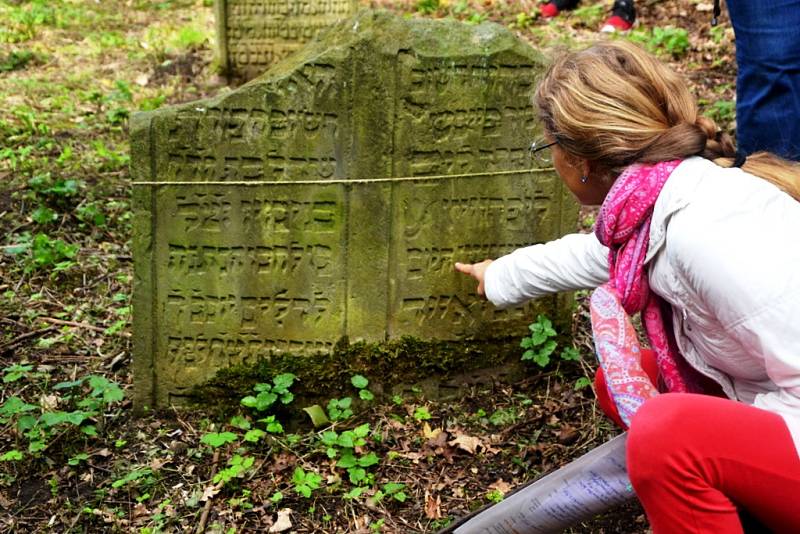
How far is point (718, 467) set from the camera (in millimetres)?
2002

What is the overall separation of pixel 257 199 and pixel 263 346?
624 millimetres

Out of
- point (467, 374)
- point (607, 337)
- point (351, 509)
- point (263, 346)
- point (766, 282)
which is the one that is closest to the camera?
point (766, 282)

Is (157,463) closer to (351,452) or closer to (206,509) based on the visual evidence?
(206,509)

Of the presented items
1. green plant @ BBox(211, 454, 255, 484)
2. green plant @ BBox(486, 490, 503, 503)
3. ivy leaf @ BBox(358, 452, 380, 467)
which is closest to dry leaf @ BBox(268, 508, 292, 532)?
green plant @ BBox(211, 454, 255, 484)

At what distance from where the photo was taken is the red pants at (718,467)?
6.54 feet

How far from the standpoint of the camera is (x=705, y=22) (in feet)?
25.5

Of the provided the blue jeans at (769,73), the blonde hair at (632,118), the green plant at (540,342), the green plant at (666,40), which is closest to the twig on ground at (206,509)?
the green plant at (540,342)

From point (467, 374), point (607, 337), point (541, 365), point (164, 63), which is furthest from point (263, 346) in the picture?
point (164, 63)

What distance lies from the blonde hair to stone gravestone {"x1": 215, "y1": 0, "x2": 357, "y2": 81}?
18.5 feet

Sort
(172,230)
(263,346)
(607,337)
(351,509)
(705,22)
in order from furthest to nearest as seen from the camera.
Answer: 1. (705,22)
2. (263,346)
3. (172,230)
4. (351,509)
5. (607,337)

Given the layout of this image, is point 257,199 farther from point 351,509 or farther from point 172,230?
point 351,509

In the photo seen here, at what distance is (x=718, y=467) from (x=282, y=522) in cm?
162

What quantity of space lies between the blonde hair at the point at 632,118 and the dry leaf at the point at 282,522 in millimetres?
1656

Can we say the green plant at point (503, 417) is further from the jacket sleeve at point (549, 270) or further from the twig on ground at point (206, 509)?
the twig on ground at point (206, 509)
